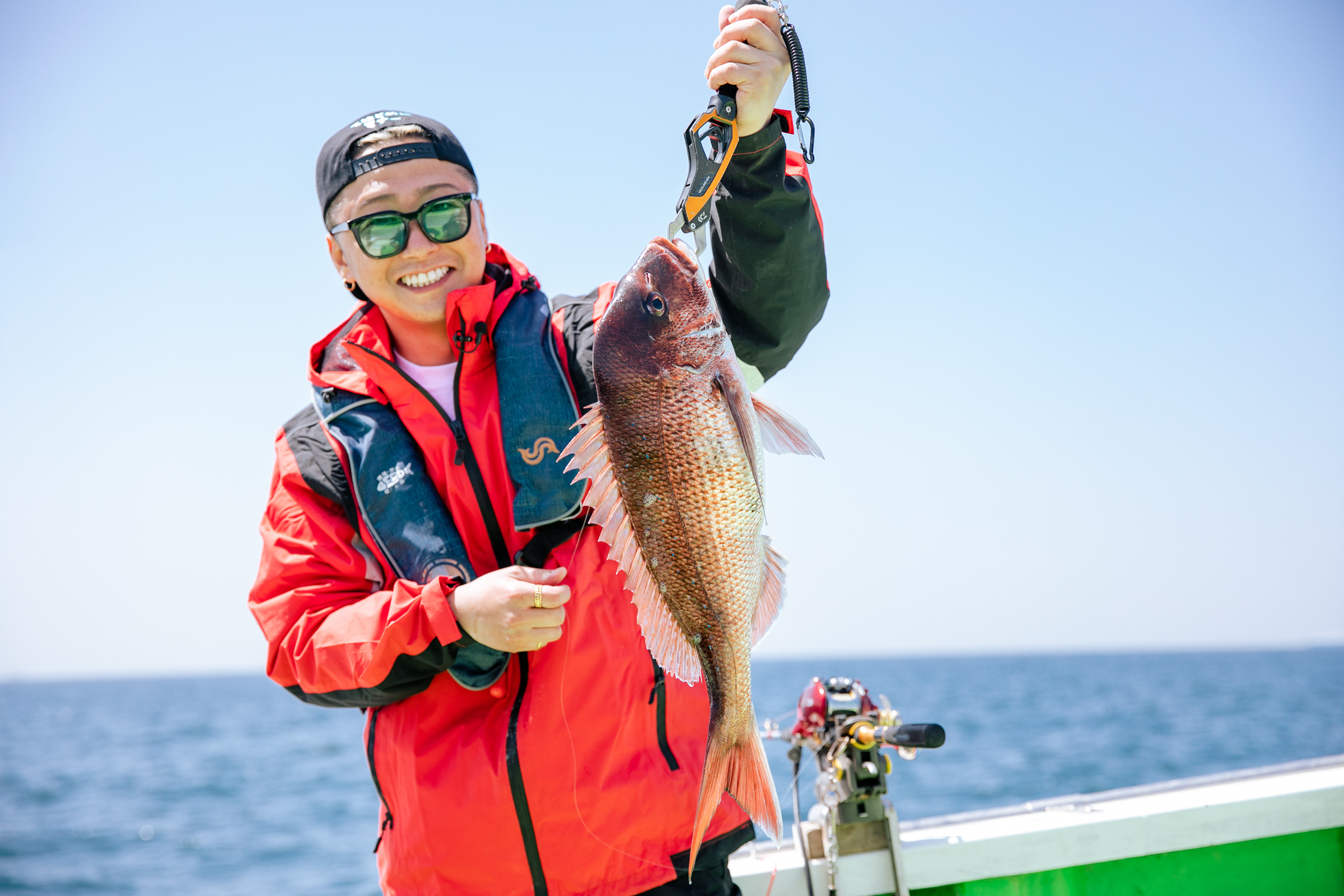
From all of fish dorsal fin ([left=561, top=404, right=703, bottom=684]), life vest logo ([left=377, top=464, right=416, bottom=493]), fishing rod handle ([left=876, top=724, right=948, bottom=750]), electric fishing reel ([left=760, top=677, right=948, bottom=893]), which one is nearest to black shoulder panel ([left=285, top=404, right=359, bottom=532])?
life vest logo ([left=377, top=464, right=416, bottom=493])

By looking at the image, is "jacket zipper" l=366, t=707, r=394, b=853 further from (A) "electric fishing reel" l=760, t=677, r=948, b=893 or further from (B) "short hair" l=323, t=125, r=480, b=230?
(B) "short hair" l=323, t=125, r=480, b=230

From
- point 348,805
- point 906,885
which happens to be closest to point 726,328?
point 906,885

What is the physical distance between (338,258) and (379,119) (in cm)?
47

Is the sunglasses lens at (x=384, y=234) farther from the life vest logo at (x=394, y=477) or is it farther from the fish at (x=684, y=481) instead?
the fish at (x=684, y=481)

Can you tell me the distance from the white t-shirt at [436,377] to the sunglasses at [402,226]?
34 cm

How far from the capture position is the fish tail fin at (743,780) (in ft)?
6.39

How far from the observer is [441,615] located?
220 cm

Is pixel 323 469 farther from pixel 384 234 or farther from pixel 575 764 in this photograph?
pixel 575 764

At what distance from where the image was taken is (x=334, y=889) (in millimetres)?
16703

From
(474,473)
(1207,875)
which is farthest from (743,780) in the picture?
(1207,875)

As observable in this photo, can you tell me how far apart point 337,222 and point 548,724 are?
1667mm

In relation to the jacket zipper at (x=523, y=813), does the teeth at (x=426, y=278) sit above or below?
above

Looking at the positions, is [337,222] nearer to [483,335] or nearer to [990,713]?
[483,335]

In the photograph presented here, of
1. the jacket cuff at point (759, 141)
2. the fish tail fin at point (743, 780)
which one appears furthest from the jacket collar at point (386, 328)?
the fish tail fin at point (743, 780)
